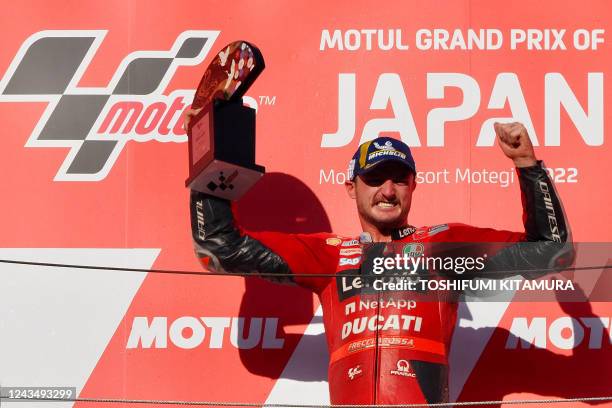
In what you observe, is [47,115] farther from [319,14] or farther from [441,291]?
[441,291]

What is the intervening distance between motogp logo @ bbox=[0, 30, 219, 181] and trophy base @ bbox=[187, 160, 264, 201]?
536mm

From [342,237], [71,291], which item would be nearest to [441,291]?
[342,237]

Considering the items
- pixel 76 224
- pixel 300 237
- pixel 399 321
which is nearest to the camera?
pixel 399 321

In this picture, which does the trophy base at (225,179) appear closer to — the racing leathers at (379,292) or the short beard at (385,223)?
the racing leathers at (379,292)

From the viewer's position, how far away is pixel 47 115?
10.9 ft

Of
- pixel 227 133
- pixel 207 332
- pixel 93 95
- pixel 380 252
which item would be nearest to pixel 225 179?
pixel 227 133

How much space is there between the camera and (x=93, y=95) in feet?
10.9

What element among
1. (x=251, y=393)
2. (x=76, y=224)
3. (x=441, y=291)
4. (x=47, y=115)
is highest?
(x=47, y=115)

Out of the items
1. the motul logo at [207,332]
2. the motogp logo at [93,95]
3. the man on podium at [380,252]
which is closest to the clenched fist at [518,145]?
the man on podium at [380,252]

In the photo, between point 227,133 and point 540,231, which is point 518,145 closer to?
point 540,231

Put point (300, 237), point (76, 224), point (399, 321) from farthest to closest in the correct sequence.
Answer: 1. point (76, 224)
2. point (300, 237)
3. point (399, 321)

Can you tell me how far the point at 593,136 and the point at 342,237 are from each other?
747 millimetres

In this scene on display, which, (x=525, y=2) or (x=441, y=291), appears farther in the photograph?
(x=525, y=2)

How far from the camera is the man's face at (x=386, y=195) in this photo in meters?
2.98
